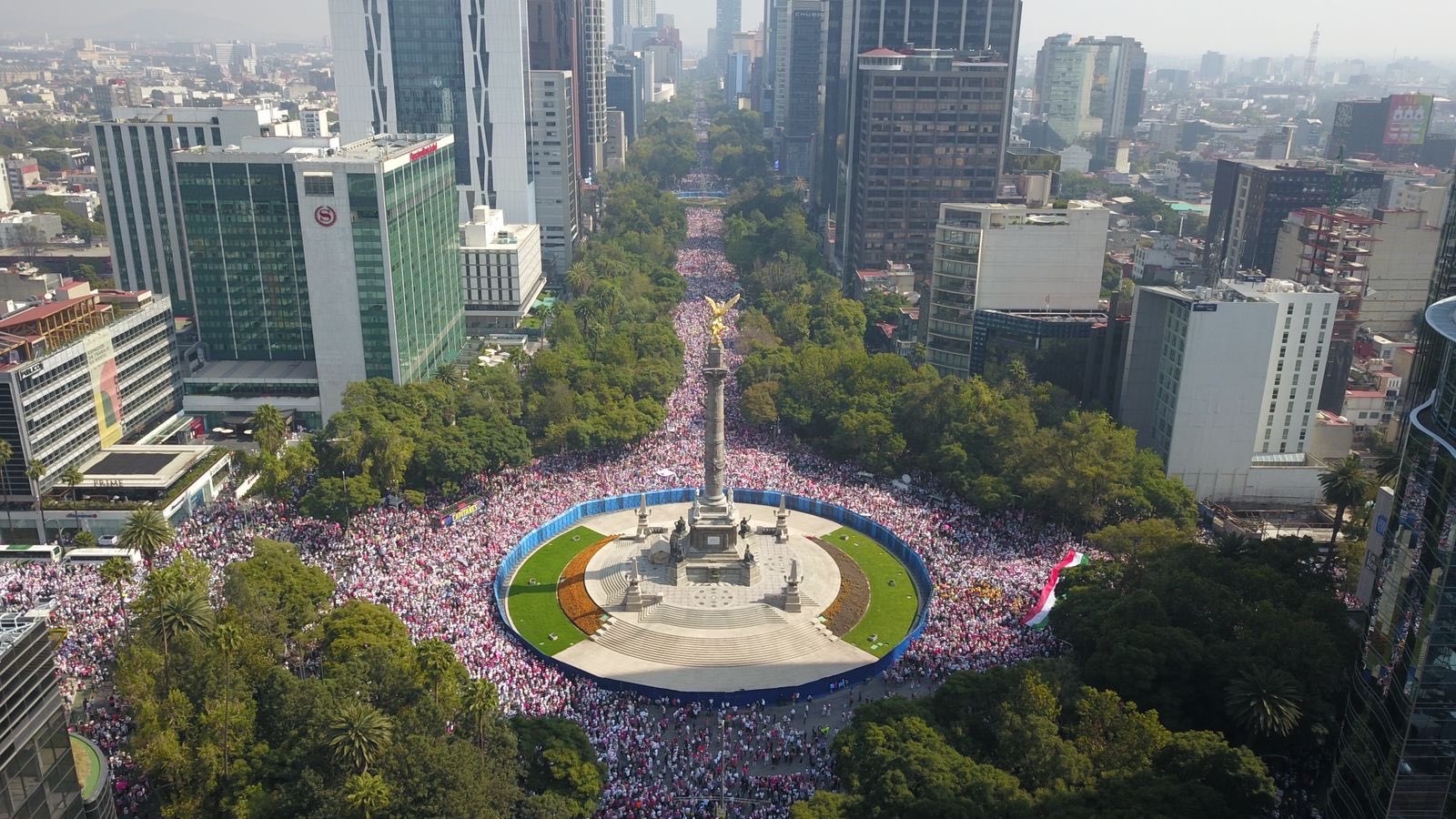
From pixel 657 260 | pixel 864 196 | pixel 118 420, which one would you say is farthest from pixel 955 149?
pixel 118 420

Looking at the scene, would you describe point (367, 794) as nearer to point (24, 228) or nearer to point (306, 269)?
point (306, 269)

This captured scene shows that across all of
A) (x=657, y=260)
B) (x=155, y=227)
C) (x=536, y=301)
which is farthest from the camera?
(x=657, y=260)

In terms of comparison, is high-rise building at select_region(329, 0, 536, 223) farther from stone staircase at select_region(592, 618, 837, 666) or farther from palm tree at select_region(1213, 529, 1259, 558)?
palm tree at select_region(1213, 529, 1259, 558)

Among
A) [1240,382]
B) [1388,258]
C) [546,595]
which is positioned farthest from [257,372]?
[1388,258]

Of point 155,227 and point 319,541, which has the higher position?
point 155,227

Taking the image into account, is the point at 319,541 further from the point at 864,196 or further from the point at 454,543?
the point at 864,196

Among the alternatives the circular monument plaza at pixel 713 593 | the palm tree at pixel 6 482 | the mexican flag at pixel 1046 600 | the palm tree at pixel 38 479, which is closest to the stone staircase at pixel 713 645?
the circular monument plaza at pixel 713 593

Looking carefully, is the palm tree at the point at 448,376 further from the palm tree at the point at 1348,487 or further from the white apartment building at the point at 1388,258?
the white apartment building at the point at 1388,258
